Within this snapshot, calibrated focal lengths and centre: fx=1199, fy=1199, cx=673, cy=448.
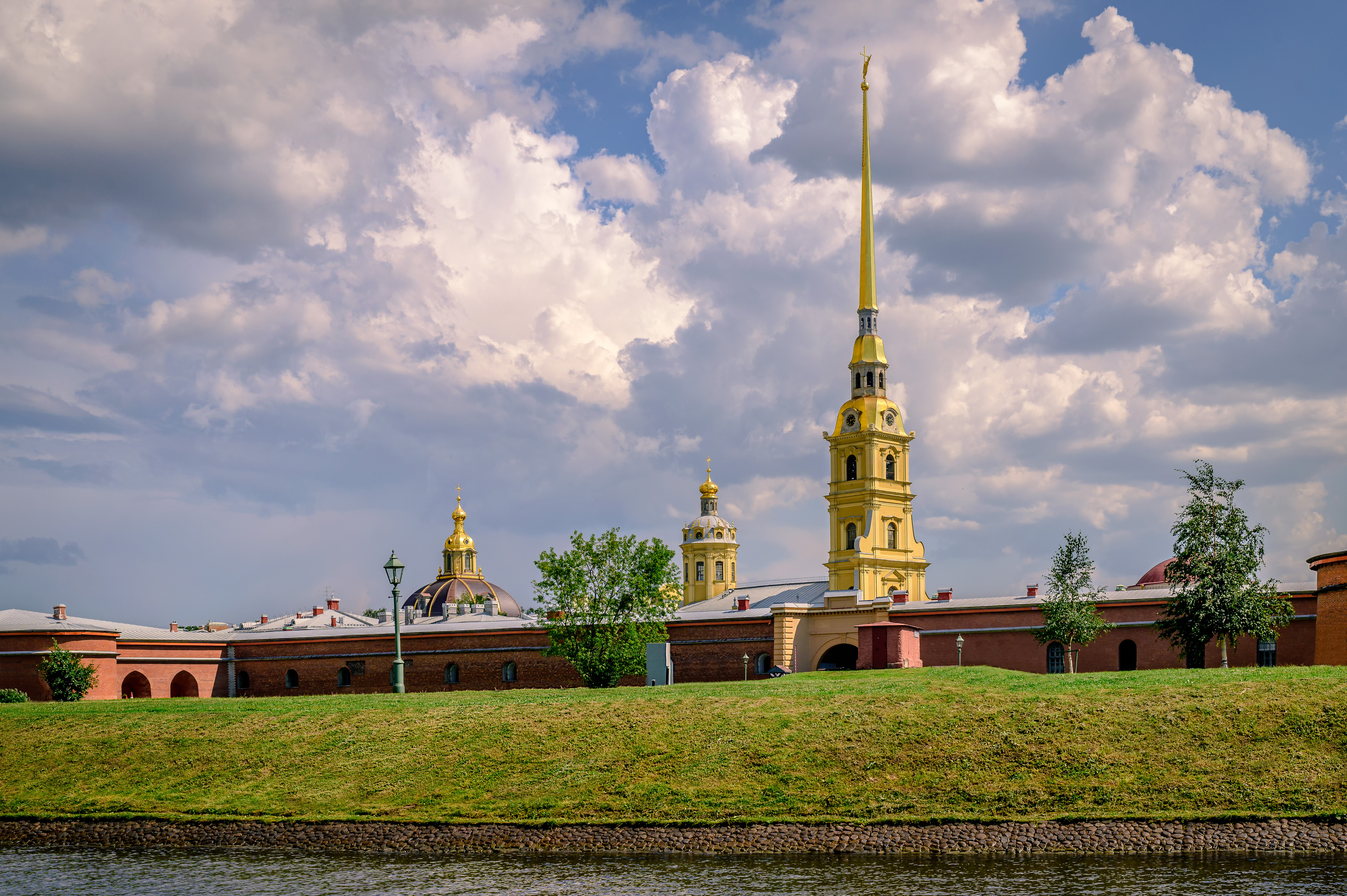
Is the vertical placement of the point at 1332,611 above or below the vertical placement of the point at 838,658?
above

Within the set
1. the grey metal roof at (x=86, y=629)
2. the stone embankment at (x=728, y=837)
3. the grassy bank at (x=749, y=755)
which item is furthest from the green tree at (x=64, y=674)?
the stone embankment at (x=728, y=837)

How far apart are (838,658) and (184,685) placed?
29.3m

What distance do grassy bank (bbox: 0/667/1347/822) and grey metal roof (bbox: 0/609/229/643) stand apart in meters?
18.4

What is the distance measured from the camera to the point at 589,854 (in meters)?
20.8

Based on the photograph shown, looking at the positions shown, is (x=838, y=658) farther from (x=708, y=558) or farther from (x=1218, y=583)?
(x=708, y=558)

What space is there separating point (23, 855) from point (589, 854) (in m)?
10.9

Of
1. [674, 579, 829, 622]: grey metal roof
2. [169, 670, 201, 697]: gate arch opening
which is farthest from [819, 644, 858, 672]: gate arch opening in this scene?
[169, 670, 201, 697]: gate arch opening

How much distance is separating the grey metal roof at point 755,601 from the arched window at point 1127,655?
12734mm

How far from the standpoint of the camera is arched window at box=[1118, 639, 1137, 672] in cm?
4069

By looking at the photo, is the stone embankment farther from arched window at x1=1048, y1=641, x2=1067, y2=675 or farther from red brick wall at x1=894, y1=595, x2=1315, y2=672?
arched window at x1=1048, y1=641, x2=1067, y2=675

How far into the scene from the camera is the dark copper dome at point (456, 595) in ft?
264

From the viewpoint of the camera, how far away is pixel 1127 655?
134 ft

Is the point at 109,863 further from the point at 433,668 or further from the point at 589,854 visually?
the point at 433,668

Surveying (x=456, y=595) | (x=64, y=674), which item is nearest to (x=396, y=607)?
(x=64, y=674)
